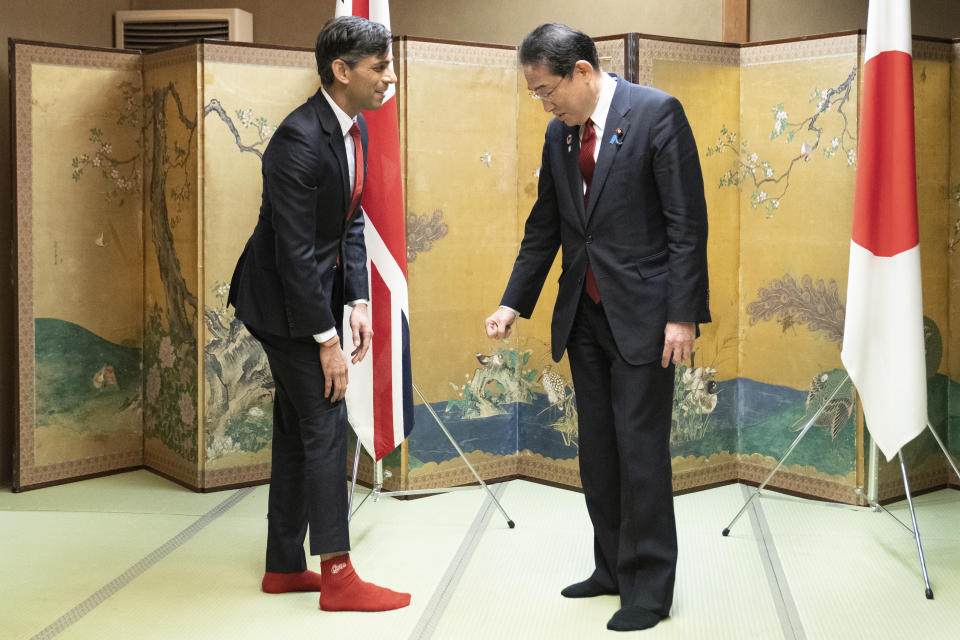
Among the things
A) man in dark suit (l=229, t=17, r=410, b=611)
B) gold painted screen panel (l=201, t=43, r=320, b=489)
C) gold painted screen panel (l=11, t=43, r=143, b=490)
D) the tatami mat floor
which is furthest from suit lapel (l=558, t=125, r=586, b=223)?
gold painted screen panel (l=11, t=43, r=143, b=490)

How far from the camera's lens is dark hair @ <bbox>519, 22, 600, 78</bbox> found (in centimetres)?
250

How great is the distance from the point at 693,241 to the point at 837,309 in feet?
4.63

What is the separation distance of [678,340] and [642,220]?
0.30 m

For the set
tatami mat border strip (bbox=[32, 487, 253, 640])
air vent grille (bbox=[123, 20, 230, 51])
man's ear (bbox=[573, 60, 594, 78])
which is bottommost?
tatami mat border strip (bbox=[32, 487, 253, 640])

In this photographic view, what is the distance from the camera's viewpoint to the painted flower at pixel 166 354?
405 cm

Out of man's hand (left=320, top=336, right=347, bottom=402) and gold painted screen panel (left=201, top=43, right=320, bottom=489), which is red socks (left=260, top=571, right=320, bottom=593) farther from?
gold painted screen panel (left=201, top=43, right=320, bottom=489)

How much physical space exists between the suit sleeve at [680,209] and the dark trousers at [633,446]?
19cm

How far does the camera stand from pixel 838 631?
102 inches

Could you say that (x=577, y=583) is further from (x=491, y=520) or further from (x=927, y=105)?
(x=927, y=105)

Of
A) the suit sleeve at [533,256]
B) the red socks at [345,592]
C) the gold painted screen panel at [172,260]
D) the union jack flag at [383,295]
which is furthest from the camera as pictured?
the gold painted screen panel at [172,260]

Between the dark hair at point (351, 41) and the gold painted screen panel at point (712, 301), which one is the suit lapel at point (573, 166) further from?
the gold painted screen panel at point (712, 301)

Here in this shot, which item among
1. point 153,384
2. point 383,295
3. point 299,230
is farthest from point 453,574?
point 153,384

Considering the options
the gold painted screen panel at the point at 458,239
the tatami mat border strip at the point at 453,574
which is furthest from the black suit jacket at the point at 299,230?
the gold painted screen panel at the point at 458,239

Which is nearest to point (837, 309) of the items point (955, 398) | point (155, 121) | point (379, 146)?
point (955, 398)
